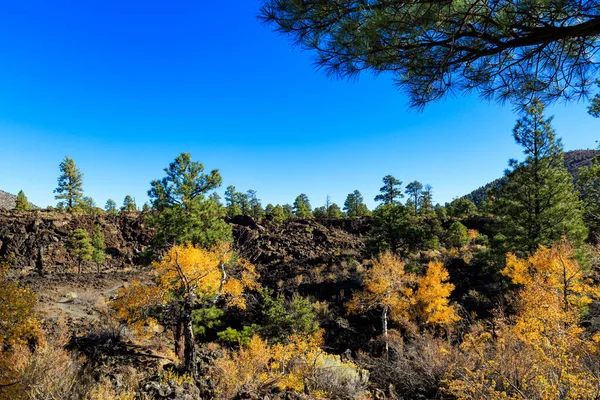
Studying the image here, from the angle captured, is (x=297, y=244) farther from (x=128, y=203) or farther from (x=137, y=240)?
(x=128, y=203)

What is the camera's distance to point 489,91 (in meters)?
4.79

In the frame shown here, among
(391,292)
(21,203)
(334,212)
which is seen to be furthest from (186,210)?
(21,203)

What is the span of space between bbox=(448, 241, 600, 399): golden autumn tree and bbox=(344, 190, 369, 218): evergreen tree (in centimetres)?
4919

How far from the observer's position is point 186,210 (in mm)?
18594

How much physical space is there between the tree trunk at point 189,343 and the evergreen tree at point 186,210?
18.9 ft

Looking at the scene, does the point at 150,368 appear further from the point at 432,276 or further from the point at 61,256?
the point at 61,256

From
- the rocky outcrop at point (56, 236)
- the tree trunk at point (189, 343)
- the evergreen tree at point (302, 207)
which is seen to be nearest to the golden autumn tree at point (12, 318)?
the tree trunk at point (189, 343)

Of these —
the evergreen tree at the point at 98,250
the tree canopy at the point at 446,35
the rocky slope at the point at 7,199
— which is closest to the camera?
the tree canopy at the point at 446,35

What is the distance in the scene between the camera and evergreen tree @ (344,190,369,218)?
66.2 metres

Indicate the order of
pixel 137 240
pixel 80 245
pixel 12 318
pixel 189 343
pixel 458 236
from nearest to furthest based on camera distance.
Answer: pixel 12 318 < pixel 189 343 < pixel 80 245 < pixel 458 236 < pixel 137 240

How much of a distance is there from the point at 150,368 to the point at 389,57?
13228mm

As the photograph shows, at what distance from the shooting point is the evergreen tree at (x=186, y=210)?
17.9m

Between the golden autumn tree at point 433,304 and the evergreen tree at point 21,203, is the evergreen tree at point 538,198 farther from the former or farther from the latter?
the evergreen tree at point 21,203

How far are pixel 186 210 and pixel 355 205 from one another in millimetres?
55030
